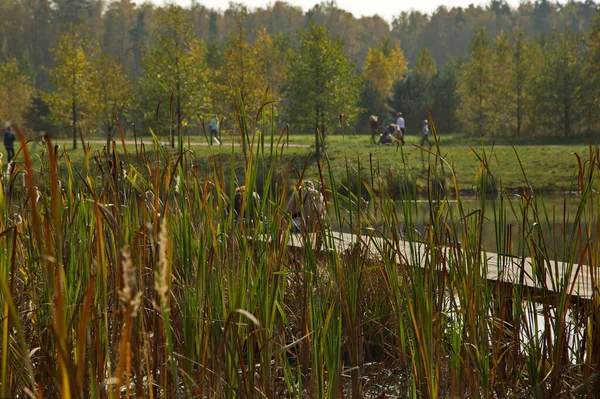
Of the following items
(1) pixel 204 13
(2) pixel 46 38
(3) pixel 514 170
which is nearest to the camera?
(3) pixel 514 170

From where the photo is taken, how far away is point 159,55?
98.2ft

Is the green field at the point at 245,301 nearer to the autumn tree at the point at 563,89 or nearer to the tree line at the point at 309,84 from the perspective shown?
the tree line at the point at 309,84

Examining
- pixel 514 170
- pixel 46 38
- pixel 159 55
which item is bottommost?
pixel 514 170

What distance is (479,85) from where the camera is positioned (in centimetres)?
4009

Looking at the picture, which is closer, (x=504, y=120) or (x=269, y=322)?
(x=269, y=322)

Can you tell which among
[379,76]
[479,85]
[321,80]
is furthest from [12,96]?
[379,76]

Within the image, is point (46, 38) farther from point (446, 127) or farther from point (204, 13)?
point (446, 127)

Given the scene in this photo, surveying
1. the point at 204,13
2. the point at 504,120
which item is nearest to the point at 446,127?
the point at 504,120

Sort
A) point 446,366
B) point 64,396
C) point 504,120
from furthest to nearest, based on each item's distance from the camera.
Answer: point 504,120 < point 446,366 < point 64,396

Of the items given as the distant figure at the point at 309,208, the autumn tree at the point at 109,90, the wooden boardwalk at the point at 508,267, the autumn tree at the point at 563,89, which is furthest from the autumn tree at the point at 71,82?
the wooden boardwalk at the point at 508,267

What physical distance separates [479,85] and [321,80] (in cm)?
1353

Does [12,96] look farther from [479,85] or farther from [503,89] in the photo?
[503,89]

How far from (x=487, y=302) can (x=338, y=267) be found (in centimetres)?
44

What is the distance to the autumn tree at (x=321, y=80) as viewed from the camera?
29.2 metres
